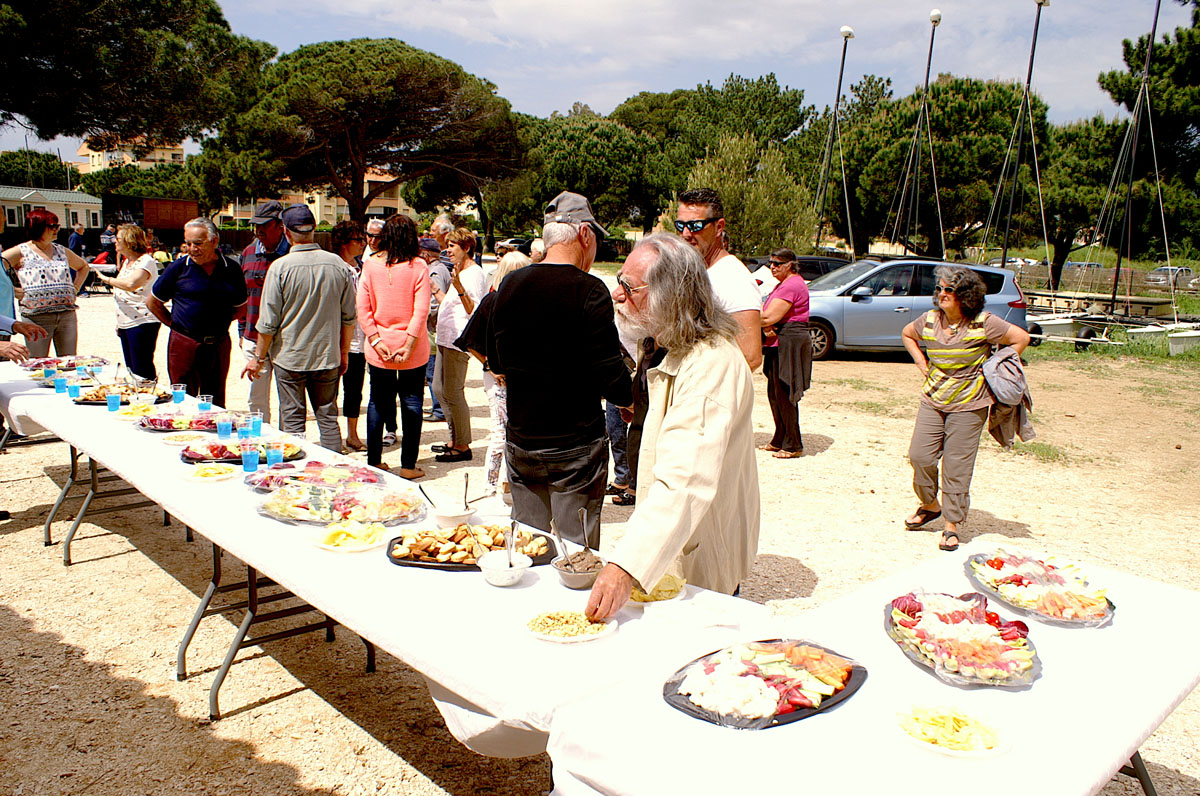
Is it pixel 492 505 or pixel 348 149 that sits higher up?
pixel 348 149

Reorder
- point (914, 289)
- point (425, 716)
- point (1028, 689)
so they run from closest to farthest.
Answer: point (1028, 689) → point (425, 716) → point (914, 289)

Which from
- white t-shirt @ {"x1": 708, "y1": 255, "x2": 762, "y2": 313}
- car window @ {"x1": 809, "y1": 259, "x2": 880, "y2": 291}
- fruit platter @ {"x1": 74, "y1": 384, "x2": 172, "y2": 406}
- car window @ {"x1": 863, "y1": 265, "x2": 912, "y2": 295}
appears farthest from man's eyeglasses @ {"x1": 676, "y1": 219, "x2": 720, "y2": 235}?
car window @ {"x1": 863, "y1": 265, "x2": 912, "y2": 295}

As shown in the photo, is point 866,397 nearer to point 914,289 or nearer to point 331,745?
point 914,289

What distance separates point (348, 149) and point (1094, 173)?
27.7 m

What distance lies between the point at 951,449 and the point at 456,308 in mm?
3613

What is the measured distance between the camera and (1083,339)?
1479cm

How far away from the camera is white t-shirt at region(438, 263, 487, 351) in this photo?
609 centimetres

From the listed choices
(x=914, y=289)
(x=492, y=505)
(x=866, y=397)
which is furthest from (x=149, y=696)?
(x=914, y=289)

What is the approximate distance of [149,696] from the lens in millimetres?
3057

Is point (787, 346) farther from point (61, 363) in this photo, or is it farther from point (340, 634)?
point (61, 363)

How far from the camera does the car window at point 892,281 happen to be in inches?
484

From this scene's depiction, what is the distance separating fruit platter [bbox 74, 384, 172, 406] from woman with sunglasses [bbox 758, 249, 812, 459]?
14.8 ft

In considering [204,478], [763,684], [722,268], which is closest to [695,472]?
[763,684]

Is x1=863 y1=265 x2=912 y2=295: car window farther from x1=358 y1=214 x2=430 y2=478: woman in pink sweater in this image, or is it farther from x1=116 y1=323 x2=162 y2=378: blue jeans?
x1=116 y1=323 x2=162 y2=378: blue jeans
